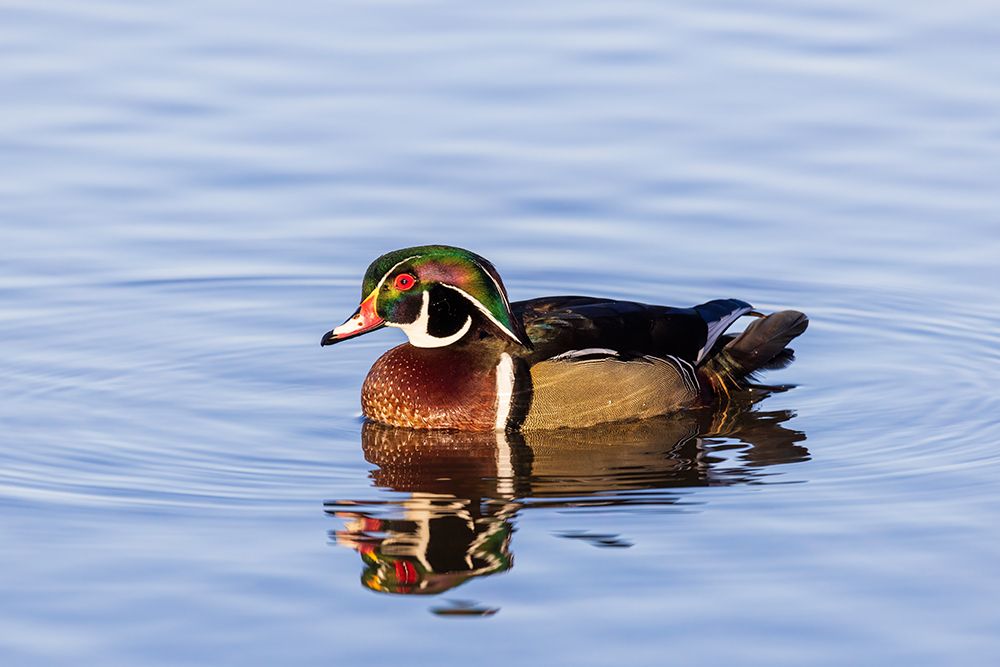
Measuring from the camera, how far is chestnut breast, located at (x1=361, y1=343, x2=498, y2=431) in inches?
457

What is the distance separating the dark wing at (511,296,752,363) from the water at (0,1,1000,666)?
0.52 m

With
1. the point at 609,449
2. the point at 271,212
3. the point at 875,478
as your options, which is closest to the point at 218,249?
the point at 271,212

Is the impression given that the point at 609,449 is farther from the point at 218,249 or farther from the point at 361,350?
the point at 218,249

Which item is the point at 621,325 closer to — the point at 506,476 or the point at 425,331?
the point at 425,331

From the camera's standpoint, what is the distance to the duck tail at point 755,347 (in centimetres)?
1254

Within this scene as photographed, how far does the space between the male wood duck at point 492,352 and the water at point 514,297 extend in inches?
11.6

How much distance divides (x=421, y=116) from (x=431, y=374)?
5.02 meters

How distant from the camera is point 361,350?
13234mm

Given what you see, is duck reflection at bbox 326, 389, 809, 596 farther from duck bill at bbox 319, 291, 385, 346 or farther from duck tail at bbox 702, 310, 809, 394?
duck bill at bbox 319, 291, 385, 346

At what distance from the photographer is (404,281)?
11609mm

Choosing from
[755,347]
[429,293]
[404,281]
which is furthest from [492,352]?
[755,347]

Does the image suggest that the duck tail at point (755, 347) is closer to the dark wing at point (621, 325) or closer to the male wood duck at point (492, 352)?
the dark wing at point (621, 325)

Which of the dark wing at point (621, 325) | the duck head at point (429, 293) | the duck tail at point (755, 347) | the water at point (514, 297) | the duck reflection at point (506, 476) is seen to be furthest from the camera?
the duck tail at point (755, 347)

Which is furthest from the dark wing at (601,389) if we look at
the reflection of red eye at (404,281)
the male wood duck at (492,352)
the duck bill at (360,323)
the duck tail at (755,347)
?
the duck bill at (360,323)
